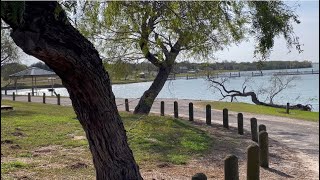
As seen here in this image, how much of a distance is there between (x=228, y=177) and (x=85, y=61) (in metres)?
2.46

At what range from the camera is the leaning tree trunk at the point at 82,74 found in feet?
14.3

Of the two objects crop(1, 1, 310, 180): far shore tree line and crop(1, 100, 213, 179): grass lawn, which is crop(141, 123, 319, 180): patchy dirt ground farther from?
crop(1, 1, 310, 180): far shore tree line

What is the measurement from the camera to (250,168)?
7.36 m

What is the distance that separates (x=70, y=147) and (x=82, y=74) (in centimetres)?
637

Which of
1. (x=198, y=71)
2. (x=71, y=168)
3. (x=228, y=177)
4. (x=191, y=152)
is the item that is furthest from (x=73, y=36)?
(x=198, y=71)

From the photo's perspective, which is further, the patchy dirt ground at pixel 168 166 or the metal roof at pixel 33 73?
the metal roof at pixel 33 73

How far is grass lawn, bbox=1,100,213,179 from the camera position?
8.41 m

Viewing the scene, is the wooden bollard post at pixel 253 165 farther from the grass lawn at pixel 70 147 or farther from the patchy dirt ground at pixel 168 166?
the grass lawn at pixel 70 147

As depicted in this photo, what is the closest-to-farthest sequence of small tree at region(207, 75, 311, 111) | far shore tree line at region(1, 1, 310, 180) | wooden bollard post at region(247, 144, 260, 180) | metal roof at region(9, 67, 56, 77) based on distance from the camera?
far shore tree line at region(1, 1, 310, 180) < wooden bollard post at region(247, 144, 260, 180) < small tree at region(207, 75, 311, 111) < metal roof at region(9, 67, 56, 77)

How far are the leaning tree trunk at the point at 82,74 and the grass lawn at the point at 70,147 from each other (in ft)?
7.77

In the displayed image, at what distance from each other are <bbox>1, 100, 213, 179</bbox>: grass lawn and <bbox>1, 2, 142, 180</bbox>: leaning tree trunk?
237 centimetres

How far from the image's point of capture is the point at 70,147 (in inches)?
433

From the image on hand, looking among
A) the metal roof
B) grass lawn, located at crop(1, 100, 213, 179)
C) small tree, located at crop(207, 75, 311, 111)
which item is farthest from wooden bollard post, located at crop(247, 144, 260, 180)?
the metal roof

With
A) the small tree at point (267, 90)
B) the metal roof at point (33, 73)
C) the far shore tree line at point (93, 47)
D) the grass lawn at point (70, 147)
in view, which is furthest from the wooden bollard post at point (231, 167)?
the metal roof at point (33, 73)
